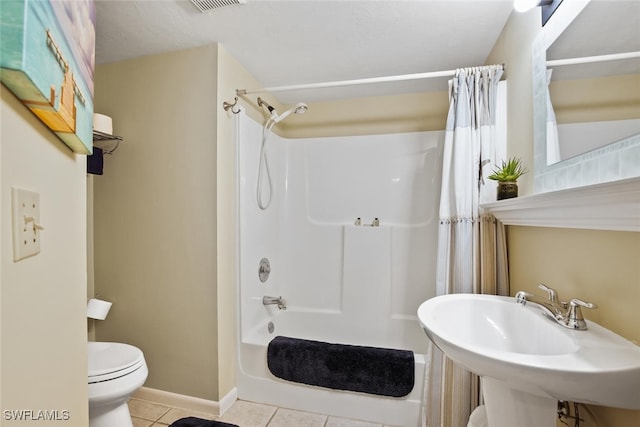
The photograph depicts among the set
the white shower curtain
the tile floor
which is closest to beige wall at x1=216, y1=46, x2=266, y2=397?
the tile floor

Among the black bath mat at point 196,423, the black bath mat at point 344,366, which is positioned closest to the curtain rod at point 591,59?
the black bath mat at point 344,366

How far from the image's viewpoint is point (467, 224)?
162cm

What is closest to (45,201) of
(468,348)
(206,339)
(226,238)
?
(468,348)

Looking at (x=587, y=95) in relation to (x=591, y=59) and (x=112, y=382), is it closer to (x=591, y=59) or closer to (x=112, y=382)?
→ (x=591, y=59)

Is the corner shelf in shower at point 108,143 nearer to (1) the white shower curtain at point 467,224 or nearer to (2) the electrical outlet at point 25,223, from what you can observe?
(2) the electrical outlet at point 25,223

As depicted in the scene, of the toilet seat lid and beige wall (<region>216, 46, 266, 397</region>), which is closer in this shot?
the toilet seat lid

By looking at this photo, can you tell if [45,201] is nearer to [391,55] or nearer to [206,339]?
[206,339]

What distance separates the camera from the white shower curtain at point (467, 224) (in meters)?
1.55

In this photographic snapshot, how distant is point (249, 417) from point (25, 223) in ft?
5.49

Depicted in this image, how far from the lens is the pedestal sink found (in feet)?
2.17

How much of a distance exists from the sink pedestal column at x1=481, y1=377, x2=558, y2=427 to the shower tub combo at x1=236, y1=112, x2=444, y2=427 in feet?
4.84

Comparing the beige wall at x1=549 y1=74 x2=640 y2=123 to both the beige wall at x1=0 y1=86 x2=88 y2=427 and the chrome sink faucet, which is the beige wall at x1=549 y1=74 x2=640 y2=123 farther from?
the beige wall at x1=0 y1=86 x2=88 y2=427

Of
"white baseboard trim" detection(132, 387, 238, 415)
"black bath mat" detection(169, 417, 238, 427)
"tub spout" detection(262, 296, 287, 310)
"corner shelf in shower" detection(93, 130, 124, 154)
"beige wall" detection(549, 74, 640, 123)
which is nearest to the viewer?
"beige wall" detection(549, 74, 640, 123)

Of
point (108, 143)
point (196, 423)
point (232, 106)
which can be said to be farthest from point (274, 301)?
point (108, 143)
